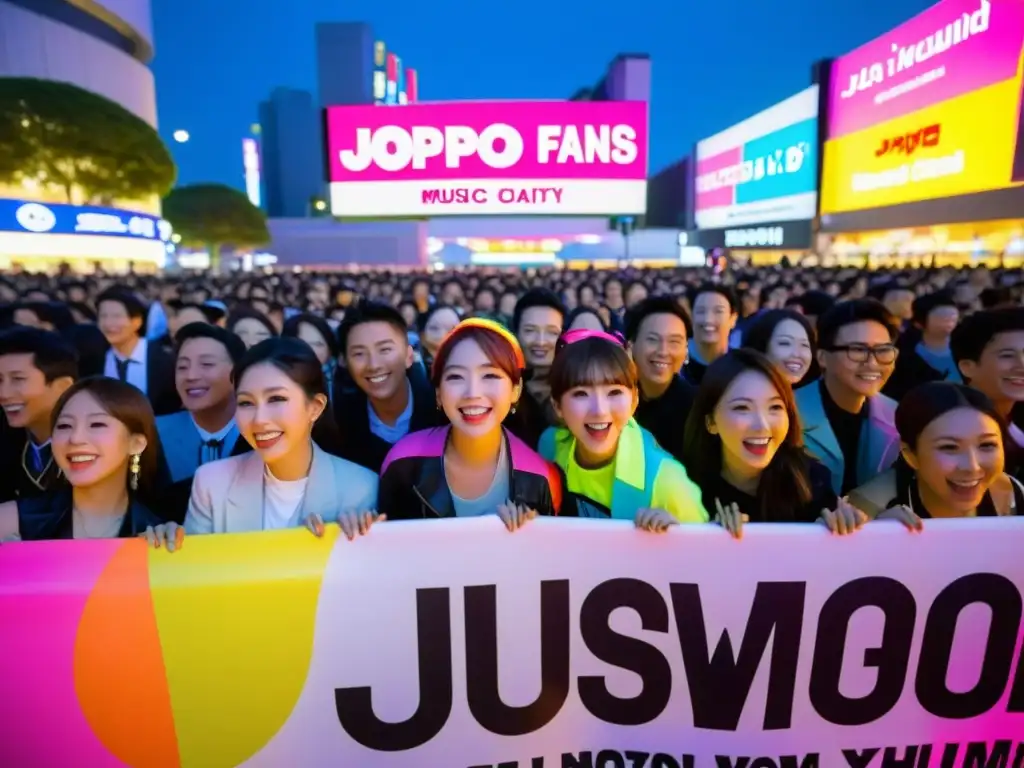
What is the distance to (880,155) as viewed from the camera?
1916 cm

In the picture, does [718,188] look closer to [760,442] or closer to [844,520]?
[760,442]

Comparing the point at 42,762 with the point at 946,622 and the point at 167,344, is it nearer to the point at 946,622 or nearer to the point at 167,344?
the point at 946,622

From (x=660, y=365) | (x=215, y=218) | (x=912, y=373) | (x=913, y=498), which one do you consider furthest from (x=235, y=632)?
(x=215, y=218)

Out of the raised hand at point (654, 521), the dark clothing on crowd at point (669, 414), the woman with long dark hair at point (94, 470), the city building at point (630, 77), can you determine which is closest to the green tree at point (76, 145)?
the city building at point (630, 77)

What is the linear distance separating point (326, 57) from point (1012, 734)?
53.7 metres

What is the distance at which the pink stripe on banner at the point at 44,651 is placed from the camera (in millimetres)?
1726

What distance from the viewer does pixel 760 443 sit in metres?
2.11

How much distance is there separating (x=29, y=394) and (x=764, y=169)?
26.8 meters

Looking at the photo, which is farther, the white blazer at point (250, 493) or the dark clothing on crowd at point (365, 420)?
the dark clothing on crowd at point (365, 420)

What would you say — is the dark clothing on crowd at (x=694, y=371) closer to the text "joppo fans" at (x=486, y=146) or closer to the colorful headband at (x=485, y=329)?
the colorful headband at (x=485, y=329)

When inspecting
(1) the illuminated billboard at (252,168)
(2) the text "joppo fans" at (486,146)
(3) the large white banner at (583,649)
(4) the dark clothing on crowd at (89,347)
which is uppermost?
(1) the illuminated billboard at (252,168)

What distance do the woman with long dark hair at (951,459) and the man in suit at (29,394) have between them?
3124 millimetres

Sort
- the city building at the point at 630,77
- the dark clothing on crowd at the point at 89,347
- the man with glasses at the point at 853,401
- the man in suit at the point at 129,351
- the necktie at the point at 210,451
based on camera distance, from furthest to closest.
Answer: the city building at the point at 630,77 → the dark clothing on crowd at the point at 89,347 → the man in suit at the point at 129,351 → the necktie at the point at 210,451 → the man with glasses at the point at 853,401

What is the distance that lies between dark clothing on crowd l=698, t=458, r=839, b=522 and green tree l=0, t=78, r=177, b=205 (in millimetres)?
27859
